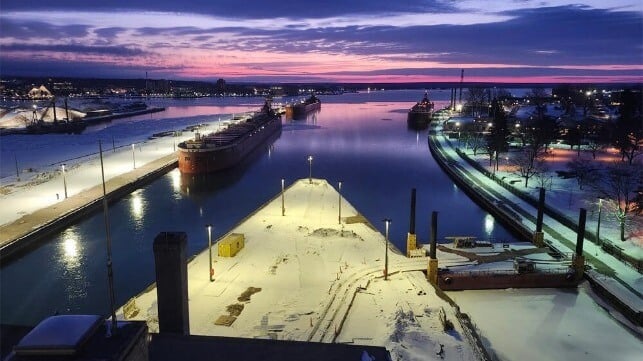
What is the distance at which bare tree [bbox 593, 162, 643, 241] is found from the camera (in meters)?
34.2

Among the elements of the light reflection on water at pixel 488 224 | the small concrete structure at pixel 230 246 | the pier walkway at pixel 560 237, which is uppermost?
the small concrete structure at pixel 230 246

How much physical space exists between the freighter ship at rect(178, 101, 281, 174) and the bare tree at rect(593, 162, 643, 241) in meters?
42.1

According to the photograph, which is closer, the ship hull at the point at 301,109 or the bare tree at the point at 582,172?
the bare tree at the point at 582,172

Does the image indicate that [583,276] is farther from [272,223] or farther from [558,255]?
[272,223]

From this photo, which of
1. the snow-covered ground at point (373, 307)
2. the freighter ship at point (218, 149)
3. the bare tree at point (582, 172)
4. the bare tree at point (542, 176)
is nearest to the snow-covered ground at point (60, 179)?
the freighter ship at point (218, 149)

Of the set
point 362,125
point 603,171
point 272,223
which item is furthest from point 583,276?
point 362,125

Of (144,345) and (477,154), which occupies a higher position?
(144,345)

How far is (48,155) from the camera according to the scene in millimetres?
66812

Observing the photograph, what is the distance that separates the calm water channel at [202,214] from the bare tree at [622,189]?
8.14 m

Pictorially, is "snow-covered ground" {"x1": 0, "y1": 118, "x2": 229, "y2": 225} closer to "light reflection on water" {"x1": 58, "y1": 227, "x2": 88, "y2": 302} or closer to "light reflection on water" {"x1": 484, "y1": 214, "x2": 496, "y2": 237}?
"light reflection on water" {"x1": 58, "y1": 227, "x2": 88, "y2": 302}

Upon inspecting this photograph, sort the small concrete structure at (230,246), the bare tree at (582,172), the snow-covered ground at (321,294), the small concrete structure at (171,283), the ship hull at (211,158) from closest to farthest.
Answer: the small concrete structure at (171,283) < the snow-covered ground at (321,294) < the small concrete structure at (230,246) < the bare tree at (582,172) < the ship hull at (211,158)

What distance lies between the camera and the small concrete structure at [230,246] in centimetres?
2748

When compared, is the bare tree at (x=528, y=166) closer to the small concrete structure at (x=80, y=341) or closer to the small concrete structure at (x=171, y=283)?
the small concrete structure at (x=171, y=283)

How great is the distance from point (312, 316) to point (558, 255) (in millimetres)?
16822
